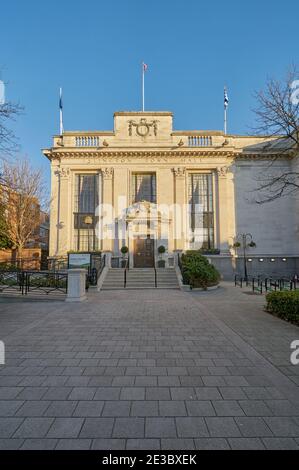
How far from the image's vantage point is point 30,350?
5.04 metres

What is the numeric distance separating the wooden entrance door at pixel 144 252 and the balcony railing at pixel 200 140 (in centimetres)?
958

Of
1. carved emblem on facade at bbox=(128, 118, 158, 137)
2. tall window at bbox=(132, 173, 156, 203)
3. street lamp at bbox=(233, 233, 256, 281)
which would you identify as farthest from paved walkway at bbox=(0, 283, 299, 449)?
carved emblem on facade at bbox=(128, 118, 158, 137)

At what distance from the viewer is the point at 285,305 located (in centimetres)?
752

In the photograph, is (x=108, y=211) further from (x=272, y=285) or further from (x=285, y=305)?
(x=285, y=305)

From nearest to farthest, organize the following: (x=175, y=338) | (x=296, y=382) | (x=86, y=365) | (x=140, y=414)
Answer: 1. (x=140, y=414)
2. (x=296, y=382)
3. (x=86, y=365)
4. (x=175, y=338)

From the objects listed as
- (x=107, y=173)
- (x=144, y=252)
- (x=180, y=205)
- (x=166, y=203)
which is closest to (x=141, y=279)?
(x=144, y=252)

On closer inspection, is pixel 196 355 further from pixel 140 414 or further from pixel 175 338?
pixel 140 414

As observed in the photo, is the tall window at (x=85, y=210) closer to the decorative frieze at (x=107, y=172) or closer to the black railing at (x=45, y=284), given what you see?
the decorative frieze at (x=107, y=172)

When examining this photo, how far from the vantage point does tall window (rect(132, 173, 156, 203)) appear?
22.6m

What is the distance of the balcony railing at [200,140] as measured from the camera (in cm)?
2256

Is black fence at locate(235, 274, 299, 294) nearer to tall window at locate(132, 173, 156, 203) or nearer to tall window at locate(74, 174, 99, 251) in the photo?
tall window at locate(132, 173, 156, 203)

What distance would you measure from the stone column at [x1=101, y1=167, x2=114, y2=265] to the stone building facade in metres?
0.09

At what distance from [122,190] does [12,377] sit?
1914cm
